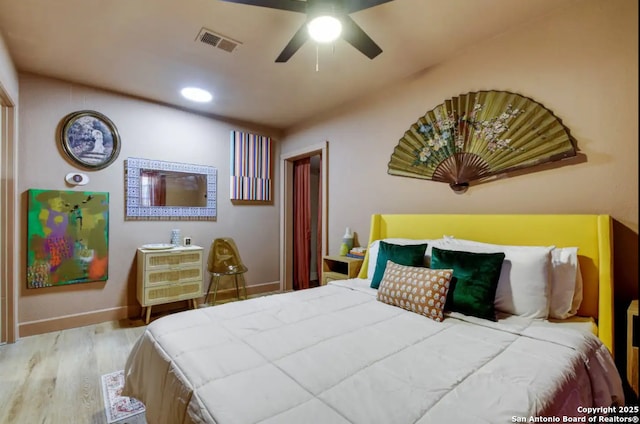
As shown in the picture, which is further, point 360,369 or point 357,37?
point 357,37

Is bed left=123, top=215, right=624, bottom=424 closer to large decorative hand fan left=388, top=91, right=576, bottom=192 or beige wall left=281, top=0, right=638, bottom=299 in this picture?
beige wall left=281, top=0, right=638, bottom=299

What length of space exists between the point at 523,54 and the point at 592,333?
1897 mm

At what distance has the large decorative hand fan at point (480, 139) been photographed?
2.14 metres

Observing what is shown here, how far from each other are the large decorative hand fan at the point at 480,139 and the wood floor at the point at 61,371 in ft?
9.73

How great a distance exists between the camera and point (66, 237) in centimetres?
304

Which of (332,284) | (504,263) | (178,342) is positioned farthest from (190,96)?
(504,263)

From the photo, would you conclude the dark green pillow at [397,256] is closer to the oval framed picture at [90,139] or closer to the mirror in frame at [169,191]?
the mirror in frame at [169,191]

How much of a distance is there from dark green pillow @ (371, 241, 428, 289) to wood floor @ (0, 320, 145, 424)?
198cm

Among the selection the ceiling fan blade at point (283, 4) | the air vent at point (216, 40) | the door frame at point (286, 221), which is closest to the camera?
the ceiling fan blade at point (283, 4)

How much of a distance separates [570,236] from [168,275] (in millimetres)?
3552

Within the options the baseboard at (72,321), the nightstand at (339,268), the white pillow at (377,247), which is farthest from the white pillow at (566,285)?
the baseboard at (72,321)

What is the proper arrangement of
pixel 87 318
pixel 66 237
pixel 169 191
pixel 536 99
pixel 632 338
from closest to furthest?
pixel 632 338
pixel 536 99
pixel 66 237
pixel 87 318
pixel 169 191

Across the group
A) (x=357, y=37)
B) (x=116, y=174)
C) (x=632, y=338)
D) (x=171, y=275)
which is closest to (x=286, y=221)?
(x=171, y=275)

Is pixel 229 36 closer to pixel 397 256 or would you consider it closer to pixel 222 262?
pixel 397 256
